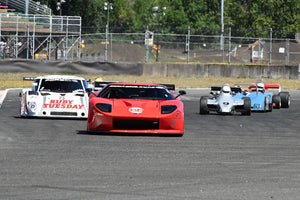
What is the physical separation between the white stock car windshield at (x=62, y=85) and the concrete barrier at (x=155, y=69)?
50.1ft

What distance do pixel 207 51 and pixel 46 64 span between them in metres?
15.2

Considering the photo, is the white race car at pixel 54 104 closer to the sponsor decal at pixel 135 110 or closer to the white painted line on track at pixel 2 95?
the sponsor decal at pixel 135 110

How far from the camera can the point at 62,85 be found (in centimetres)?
1827

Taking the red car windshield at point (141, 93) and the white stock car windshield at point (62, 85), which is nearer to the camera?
the red car windshield at point (141, 93)

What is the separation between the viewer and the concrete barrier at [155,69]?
33562 millimetres

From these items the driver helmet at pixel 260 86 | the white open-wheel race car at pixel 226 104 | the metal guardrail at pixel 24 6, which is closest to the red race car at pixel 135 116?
the white open-wheel race car at pixel 226 104

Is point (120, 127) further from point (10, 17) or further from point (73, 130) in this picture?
point (10, 17)

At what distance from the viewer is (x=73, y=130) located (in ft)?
46.5

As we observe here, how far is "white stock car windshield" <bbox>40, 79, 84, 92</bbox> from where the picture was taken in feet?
59.3

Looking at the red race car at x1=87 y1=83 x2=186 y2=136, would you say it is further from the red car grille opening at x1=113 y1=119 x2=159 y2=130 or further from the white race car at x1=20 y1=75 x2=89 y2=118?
the white race car at x1=20 y1=75 x2=89 y2=118

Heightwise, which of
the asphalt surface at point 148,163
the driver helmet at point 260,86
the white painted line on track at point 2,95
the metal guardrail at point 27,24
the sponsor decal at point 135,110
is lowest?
the white painted line on track at point 2,95

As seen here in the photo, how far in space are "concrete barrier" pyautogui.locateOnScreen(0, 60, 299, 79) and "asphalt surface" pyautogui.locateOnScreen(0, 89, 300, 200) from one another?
17958 millimetres

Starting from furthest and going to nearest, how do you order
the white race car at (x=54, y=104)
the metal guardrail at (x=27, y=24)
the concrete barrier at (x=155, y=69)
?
the metal guardrail at (x=27, y=24), the concrete barrier at (x=155, y=69), the white race car at (x=54, y=104)

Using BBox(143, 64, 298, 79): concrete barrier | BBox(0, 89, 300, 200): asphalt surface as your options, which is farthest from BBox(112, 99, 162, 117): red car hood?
BBox(143, 64, 298, 79): concrete barrier
